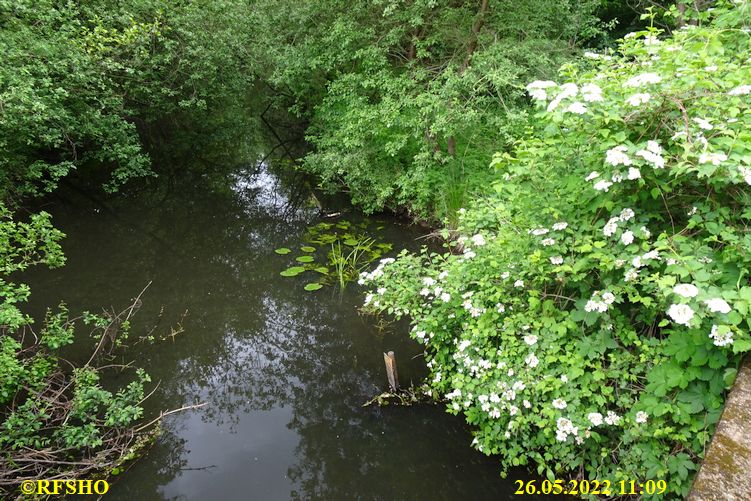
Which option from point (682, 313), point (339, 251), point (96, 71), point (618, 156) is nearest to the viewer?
point (682, 313)

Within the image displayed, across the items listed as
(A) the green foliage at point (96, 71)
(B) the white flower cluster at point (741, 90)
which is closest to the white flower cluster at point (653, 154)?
(B) the white flower cluster at point (741, 90)

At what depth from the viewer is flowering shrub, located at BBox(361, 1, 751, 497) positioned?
2.32m

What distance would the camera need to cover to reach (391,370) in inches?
170

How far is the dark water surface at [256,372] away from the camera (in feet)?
12.0

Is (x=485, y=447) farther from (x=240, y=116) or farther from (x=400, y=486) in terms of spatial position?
(x=240, y=116)

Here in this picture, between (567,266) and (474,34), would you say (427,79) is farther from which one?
(567,266)

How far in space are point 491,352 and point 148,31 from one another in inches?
359

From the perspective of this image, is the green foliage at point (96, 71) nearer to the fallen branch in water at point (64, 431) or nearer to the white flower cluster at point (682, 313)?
the fallen branch in water at point (64, 431)

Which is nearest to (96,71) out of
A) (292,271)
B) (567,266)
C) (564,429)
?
(292,271)

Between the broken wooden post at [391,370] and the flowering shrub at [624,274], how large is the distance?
2.83 feet

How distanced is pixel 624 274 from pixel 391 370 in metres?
2.44

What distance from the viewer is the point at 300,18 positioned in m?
8.95

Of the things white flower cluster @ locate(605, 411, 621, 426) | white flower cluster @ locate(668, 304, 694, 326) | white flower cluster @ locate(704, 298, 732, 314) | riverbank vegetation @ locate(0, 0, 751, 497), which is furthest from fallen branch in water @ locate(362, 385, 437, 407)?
white flower cluster @ locate(704, 298, 732, 314)

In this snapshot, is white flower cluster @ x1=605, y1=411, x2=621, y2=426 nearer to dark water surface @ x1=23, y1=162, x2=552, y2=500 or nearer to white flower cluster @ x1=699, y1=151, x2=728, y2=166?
dark water surface @ x1=23, y1=162, x2=552, y2=500
